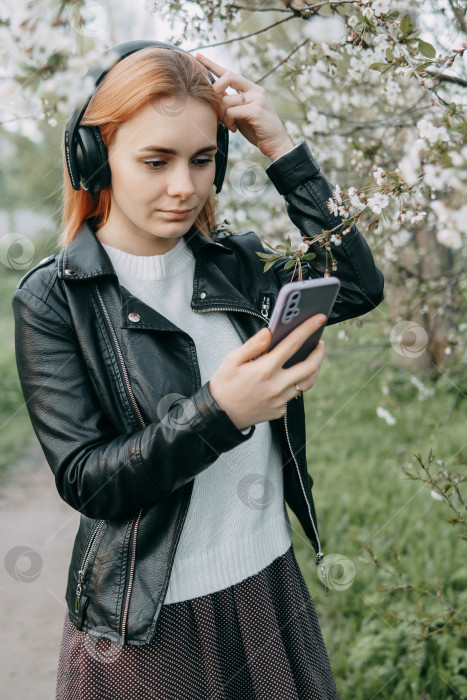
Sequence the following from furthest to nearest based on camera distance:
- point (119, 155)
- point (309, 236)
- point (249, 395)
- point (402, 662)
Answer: point (402, 662)
point (309, 236)
point (119, 155)
point (249, 395)

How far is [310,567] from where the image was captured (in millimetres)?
3709

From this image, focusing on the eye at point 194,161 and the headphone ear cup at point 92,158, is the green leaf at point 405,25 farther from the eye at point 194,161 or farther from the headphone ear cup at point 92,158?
the headphone ear cup at point 92,158

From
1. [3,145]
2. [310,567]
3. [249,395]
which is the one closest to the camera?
[249,395]

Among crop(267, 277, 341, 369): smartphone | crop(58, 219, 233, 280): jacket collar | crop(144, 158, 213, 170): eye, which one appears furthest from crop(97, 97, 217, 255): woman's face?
crop(267, 277, 341, 369): smartphone

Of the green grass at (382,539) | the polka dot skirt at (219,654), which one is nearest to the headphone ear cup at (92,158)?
the polka dot skirt at (219,654)

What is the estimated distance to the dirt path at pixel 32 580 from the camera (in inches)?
126

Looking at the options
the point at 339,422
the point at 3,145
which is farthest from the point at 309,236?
the point at 3,145

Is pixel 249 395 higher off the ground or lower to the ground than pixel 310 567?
higher

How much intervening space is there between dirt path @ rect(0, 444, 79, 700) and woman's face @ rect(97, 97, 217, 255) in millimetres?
1763

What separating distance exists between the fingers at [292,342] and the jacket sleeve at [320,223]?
0.55 m

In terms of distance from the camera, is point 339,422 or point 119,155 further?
point 339,422

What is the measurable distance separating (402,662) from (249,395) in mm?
2130

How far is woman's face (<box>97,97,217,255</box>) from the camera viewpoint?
1431mm

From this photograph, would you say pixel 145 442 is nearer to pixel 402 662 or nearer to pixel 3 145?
pixel 402 662
